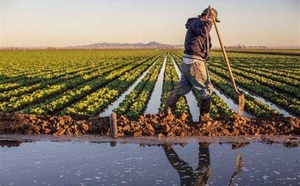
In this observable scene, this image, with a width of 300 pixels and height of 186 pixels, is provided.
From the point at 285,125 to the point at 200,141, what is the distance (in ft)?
6.00

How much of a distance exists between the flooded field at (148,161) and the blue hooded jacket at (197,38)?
161cm

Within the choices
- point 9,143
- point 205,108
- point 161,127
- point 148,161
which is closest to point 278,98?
point 205,108

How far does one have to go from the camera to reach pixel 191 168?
5340 mm

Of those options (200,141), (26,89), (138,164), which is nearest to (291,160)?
(200,141)

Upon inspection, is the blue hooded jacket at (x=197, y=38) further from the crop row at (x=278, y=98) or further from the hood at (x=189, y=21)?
the crop row at (x=278, y=98)

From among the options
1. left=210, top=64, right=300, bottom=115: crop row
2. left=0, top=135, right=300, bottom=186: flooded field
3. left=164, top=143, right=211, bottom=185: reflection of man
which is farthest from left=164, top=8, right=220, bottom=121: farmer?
Result: left=210, top=64, right=300, bottom=115: crop row

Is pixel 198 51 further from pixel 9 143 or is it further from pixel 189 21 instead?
pixel 9 143

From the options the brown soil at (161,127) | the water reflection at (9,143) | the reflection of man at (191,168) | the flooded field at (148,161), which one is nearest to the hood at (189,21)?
the brown soil at (161,127)

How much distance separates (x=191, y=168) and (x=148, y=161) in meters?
0.67

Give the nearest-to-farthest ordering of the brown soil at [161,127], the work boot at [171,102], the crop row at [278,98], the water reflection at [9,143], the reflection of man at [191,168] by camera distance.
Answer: the reflection of man at [191,168]
the water reflection at [9,143]
the brown soil at [161,127]
the work boot at [171,102]
the crop row at [278,98]

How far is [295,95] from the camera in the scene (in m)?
15.9

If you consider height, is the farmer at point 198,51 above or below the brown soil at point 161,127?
above

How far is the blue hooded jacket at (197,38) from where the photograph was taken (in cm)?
734

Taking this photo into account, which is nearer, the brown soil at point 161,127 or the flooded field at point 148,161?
the flooded field at point 148,161
